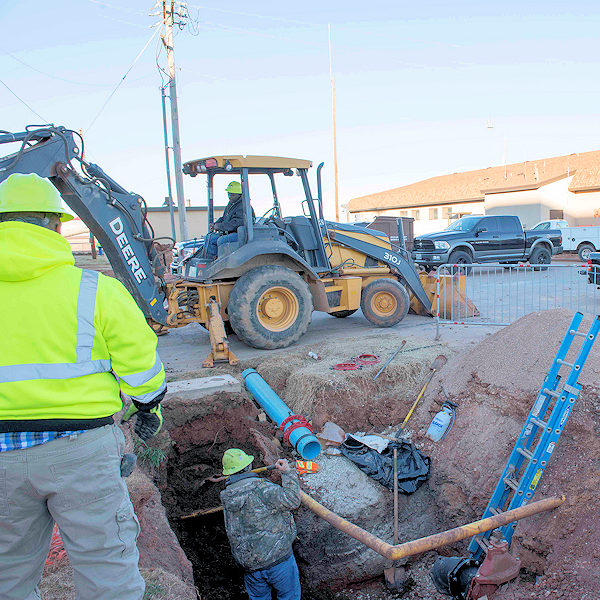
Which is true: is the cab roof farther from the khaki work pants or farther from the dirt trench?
the khaki work pants

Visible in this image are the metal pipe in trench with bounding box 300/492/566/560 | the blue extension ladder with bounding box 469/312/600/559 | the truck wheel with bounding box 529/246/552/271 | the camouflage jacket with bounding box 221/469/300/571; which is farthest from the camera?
the truck wheel with bounding box 529/246/552/271

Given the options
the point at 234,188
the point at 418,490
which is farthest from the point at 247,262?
the point at 418,490

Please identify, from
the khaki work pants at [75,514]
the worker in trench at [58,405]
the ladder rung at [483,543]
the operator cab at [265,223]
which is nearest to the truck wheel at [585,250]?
the operator cab at [265,223]

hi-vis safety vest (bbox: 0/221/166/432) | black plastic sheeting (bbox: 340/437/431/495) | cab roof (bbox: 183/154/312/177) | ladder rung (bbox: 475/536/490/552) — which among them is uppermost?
cab roof (bbox: 183/154/312/177)

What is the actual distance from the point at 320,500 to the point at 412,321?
5.56m

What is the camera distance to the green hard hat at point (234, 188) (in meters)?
8.39

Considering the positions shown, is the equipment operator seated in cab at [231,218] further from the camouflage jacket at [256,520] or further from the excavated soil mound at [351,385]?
the camouflage jacket at [256,520]

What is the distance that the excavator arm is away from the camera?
5926 millimetres

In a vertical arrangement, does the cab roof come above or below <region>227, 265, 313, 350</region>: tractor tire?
above

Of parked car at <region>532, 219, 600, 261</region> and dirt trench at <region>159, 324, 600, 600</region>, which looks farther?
parked car at <region>532, 219, 600, 261</region>

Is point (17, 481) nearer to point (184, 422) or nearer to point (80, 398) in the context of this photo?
point (80, 398)

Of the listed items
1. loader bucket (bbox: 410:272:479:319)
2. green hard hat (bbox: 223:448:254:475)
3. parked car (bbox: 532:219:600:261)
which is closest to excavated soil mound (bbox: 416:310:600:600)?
green hard hat (bbox: 223:448:254:475)

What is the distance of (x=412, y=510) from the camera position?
18.1 feet

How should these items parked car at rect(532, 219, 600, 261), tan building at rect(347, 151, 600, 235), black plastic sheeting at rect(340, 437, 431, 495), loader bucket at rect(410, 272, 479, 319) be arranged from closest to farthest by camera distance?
black plastic sheeting at rect(340, 437, 431, 495) → loader bucket at rect(410, 272, 479, 319) → parked car at rect(532, 219, 600, 261) → tan building at rect(347, 151, 600, 235)
